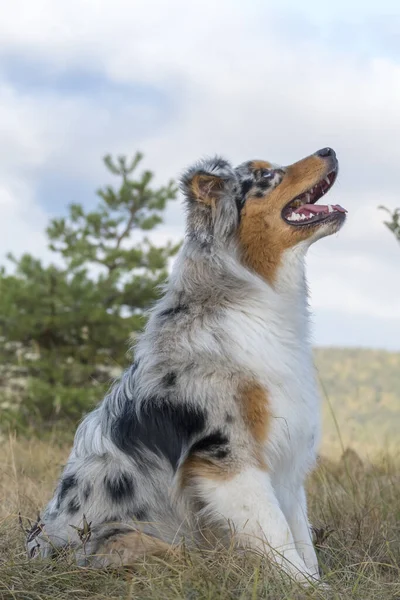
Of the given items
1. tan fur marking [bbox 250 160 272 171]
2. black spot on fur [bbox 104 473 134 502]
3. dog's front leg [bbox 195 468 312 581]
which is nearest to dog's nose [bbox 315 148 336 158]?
tan fur marking [bbox 250 160 272 171]

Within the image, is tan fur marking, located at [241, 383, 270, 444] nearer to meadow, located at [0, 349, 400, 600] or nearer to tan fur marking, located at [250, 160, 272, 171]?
meadow, located at [0, 349, 400, 600]

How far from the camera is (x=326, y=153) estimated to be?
5.23 meters

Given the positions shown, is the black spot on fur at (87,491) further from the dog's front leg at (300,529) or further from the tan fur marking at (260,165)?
the tan fur marking at (260,165)

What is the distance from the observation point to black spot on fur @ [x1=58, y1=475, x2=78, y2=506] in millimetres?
4656

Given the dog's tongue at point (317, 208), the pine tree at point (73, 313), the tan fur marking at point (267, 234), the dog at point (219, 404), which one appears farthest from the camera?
the pine tree at point (73, 313)

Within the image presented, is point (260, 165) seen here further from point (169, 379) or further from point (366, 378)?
point (366, 378)

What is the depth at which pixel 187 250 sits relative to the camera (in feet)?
16.5

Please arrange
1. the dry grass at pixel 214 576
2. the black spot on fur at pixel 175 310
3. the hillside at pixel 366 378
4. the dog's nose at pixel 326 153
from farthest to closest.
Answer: the hillside at pixel 366 378 → the dog's nose at pixel 326 153 → the black spot on fur at pixel 175 310 → the dry grass at pixel 214 576

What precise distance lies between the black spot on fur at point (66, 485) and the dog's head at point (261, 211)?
1.71m

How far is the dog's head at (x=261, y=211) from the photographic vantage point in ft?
16.4

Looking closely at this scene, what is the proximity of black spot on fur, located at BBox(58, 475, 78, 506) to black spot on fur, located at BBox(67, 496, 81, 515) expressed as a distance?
0.08 metres

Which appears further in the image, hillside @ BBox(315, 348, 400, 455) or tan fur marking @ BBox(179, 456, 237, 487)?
hillside @ BBox(315, 348, 400, 455)

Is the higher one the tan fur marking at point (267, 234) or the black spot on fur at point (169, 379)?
the tan fur marking at point (267, 234)

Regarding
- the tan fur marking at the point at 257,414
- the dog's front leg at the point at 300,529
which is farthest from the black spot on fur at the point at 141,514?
the dog's front leg at the point at 300,529
